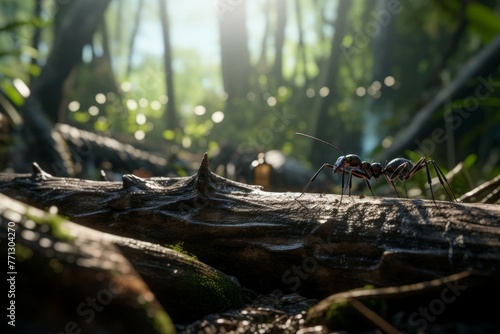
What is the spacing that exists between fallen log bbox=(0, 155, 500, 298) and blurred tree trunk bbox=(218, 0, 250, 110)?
13356 millimetres

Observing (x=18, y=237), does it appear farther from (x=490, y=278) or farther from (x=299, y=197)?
(x=490, y=278)

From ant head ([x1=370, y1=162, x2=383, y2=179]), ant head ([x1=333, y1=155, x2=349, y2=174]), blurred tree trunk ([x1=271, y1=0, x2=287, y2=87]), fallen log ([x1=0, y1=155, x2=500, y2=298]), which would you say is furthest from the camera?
blurred tree trunk ([x1=271, y1=0, x2=287, y2=87])

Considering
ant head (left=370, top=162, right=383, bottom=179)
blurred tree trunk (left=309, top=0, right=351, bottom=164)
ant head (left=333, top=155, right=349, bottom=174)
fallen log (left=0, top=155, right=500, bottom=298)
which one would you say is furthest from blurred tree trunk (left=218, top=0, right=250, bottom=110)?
fallen log (left=0, top=155, right=500, bottom=298)

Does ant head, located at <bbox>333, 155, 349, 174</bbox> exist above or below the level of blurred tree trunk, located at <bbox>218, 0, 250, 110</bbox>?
below

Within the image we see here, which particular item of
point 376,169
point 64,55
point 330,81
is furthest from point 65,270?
point 330,81

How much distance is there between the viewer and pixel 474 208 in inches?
109

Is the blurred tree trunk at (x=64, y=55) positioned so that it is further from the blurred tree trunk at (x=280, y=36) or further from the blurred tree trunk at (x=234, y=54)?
the blurred tree trunk at (x=280, y=36)

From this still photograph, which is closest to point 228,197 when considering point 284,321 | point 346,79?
point 284,321

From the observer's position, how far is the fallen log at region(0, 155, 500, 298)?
2.56 m

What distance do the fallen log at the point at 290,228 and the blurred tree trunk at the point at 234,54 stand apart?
13.4m

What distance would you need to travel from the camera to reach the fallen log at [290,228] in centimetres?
256

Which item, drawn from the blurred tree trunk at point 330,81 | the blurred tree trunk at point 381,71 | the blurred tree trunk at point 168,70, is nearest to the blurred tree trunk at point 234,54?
the blurred tree trunk at point 168,70

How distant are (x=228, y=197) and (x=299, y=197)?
0.48 m

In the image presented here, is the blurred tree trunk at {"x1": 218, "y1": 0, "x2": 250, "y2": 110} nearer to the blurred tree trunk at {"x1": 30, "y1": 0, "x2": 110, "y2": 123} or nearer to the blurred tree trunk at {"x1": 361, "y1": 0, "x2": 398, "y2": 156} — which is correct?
the blurred tree trunk at {"x1": 361, "y1": 0, "x2": 398, "y2": 156}
